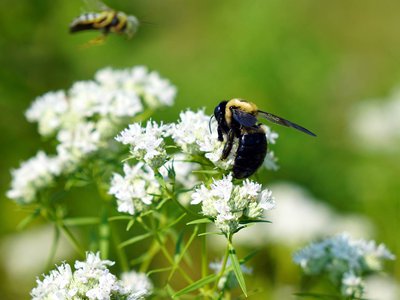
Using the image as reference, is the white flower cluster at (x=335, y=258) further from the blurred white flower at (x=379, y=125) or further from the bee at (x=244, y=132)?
the blurred white flower at (x=379, y=125)

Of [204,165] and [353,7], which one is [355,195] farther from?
[353,7]

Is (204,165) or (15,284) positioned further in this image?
(15,284)

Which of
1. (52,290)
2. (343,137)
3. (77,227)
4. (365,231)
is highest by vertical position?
(343,137)

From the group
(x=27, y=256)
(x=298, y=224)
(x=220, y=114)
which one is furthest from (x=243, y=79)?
(x=220, y=114)

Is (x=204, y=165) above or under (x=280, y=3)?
under

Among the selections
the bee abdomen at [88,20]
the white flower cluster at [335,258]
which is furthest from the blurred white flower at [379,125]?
the bee abdomen at [88,20]

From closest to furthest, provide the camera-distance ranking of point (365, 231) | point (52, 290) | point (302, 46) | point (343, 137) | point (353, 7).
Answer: point (52, 290), point (365, 231), point (302, 46), point (343, 137), point (353, 7)

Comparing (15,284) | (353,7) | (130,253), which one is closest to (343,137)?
(130,253)
